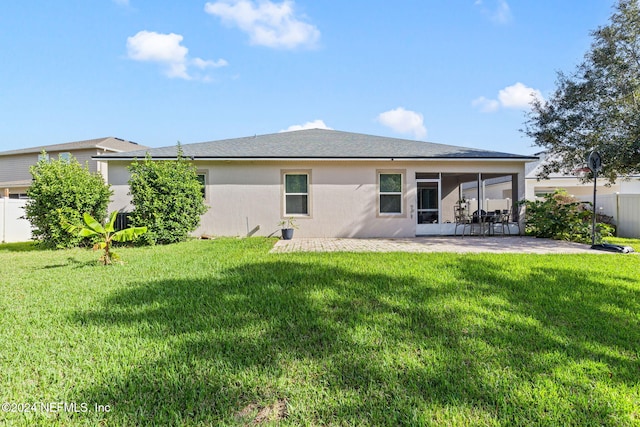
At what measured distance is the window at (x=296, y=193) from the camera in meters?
13.5

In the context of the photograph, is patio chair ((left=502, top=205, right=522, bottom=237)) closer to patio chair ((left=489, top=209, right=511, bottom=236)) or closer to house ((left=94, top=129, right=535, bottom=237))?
patio chair ((left=489, top=209, right=511, bottom=236))

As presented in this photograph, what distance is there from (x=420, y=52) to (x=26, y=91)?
56.2ft

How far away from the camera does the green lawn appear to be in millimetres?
2383

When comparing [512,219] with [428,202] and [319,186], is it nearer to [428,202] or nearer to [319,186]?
[428,202]

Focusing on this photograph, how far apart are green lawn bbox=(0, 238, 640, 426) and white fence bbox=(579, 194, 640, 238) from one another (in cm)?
1020

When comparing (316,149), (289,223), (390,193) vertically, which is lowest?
(289,223)

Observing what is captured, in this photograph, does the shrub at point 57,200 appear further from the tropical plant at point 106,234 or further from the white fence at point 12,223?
the white fence at point 12,223

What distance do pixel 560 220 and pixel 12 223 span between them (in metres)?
23.8

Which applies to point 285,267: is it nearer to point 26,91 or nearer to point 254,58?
point 254,58

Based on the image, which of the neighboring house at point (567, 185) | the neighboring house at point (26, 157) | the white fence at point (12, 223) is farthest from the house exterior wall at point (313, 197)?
the neighboring house at point (26, 157)

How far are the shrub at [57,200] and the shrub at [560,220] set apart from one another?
16798 mm

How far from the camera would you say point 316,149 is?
46.2 ft

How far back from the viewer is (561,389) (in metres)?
2.63

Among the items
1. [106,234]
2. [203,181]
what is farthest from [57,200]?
[203,181]
